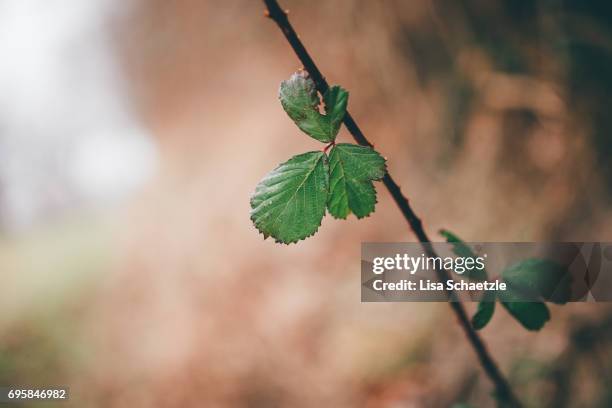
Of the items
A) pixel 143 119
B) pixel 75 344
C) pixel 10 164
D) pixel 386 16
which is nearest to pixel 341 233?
pixel 386 16

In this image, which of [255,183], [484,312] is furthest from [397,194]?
[255,183]

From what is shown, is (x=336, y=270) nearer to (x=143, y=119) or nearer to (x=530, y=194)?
(x=530, y=194)

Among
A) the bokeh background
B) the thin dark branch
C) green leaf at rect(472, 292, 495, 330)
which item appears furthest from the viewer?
the bokeh background

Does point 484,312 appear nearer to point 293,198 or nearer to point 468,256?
point 468,256

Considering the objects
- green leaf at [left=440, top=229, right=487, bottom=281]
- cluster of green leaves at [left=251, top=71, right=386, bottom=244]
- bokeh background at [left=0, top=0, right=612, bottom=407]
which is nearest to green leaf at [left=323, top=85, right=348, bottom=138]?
cluster of green leaves at [left=251, top=71, right=386, bottom=244]

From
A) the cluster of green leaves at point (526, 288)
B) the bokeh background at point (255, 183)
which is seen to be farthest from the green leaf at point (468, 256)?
the bokeh background at point (255, 183)

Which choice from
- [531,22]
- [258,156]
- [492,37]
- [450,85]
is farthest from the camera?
[258,156]

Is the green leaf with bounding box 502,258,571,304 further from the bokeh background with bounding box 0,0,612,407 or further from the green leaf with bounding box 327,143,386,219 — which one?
the bokeh background with bounding box 0,0,612,407
